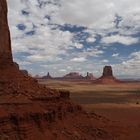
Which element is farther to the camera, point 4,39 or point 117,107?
point 117,107

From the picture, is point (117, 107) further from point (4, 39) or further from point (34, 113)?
point (34, 113)

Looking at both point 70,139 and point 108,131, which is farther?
point 108,131

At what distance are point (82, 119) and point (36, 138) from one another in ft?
27.0

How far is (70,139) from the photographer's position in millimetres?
29281

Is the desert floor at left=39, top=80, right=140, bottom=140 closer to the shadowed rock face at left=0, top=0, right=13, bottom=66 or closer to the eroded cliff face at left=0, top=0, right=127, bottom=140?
the eroded cliff face at left=0, top=0, right=127, bottom=140

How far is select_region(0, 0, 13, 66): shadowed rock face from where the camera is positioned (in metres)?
31.9

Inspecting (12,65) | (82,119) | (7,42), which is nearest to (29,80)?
(12,65)

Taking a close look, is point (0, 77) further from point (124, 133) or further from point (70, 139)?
point (124, 133)

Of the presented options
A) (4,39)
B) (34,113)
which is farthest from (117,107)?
(34,113)

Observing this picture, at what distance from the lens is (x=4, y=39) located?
1280 inches

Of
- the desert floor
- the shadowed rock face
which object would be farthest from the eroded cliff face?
the desert floor

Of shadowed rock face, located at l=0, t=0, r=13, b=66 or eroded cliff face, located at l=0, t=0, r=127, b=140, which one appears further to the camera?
shadowed rock face, located at l=0, t=0, r=13, b=66

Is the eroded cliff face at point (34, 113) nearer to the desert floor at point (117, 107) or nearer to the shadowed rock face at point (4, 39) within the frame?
the shadowed rock face at point (4, 39)

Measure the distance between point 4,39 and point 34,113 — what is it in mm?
8696
